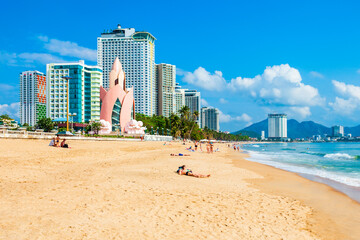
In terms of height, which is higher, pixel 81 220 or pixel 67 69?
pixel 67 69

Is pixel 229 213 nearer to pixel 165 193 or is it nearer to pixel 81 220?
pixel 165 193

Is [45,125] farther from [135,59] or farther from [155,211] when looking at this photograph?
[135,59]

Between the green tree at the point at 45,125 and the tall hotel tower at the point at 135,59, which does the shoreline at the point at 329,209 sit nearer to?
the green tree at the point at 45,125

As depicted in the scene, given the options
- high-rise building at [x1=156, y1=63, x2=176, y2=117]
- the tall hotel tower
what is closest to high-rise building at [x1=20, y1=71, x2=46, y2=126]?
the tall hotel tower

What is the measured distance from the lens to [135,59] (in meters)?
137

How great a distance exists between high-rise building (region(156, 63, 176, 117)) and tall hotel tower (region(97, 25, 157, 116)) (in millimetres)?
23294

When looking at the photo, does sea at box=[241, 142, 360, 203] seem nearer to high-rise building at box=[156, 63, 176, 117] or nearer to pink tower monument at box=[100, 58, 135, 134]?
pink tower monument at box=[100, 58, 135, 134]

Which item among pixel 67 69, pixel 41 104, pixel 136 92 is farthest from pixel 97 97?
pixel 41 104

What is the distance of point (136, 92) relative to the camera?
136500 mm

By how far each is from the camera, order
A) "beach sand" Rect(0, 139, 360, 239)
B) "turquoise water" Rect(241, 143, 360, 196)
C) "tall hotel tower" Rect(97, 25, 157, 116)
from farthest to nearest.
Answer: "tall hotel tower" Rect(97, 25, 157, 116) → "turquoise water" Rect(241, 143, 360, 196) → "beach sand" Rect(0, 139, 360, 239)

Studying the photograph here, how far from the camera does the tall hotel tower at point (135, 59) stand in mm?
136375

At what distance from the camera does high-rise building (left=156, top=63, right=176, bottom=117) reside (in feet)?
537

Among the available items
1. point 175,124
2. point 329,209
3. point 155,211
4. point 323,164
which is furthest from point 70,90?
point 329,209

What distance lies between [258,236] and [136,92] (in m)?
134
